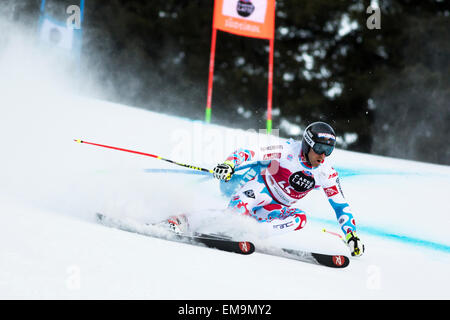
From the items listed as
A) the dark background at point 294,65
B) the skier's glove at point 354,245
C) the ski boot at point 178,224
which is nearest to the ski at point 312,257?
the skier's glove at point 354,245

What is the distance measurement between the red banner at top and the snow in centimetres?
159

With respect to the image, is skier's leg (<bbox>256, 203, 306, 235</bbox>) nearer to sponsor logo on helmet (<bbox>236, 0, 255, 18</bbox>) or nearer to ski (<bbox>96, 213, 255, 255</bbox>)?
ski (<bbox>96, 213, 255, 255</bbox>)

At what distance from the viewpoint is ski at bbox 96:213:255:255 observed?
3143mm

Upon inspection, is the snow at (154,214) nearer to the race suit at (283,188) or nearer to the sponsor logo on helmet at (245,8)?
the race suit at (283,188)

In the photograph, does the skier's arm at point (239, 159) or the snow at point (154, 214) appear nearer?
the snow at point (154, 214)

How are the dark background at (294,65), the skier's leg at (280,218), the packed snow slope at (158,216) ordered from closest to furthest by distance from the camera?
the packed snow slope at (158,216) → the skier's leg at (280,218) → the dark background at (294,65)

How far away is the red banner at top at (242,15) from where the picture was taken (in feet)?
25.2

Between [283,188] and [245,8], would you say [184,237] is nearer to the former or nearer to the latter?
[283,188]

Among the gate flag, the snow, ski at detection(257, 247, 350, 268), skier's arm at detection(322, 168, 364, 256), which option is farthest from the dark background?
ski at detection(257, 247, 350, 268)

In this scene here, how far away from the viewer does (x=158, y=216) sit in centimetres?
390

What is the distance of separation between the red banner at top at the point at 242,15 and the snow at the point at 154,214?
62.6 inches

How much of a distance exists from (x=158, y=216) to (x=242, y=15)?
4.71 meters

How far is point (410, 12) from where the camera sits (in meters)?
15.2
